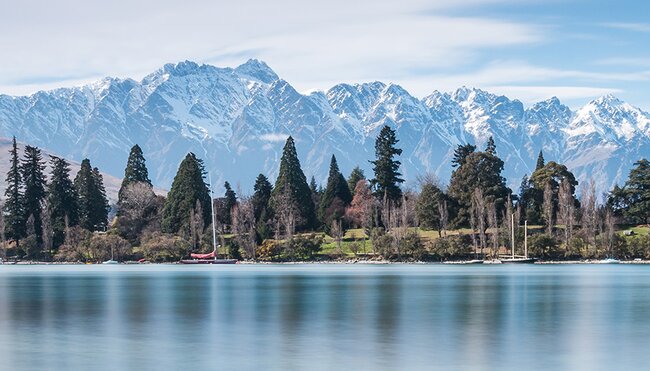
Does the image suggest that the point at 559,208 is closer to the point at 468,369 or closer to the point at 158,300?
the point at 158,300

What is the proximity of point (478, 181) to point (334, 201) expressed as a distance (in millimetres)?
21662

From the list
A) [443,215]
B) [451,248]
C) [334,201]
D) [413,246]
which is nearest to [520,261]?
[451,248]

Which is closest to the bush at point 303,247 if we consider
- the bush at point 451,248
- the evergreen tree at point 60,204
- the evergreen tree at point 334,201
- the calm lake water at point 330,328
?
the evergreen tree at point 334,201

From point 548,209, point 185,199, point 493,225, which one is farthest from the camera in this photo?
point 185,199

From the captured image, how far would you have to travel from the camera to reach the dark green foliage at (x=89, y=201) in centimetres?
15671

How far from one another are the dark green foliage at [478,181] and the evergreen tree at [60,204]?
2169 inches

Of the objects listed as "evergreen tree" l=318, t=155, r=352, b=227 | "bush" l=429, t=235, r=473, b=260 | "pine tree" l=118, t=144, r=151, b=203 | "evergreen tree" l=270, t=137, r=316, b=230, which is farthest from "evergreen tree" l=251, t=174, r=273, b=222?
"bush" l=429, t=235, r=473, b=260

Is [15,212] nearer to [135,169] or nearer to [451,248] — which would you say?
[135,169]

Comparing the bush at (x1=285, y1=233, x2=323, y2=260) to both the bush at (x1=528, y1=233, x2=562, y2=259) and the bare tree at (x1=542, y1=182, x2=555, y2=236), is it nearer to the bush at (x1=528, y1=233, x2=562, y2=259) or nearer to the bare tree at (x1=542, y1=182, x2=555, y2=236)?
the bush at (x1=528, y1=233, x2=562, y2=259)

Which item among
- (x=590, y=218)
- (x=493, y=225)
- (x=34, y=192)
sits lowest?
(x=493, y=225)

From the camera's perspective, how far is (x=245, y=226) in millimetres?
149000

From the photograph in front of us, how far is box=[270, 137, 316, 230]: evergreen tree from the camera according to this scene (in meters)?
147

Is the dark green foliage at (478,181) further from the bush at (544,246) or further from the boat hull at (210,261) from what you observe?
the boat hull at (210,261)

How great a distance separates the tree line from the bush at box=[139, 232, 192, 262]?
139 millimetres
